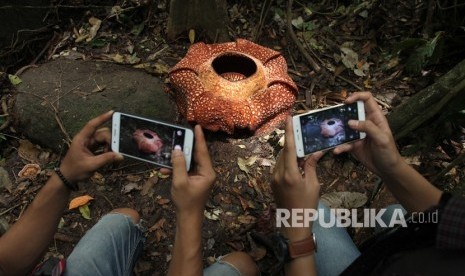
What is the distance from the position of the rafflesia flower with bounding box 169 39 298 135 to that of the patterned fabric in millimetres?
2254

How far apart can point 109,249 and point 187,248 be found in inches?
31.0

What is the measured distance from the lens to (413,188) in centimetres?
186

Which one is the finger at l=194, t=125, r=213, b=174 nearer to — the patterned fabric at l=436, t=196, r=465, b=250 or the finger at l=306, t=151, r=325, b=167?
the finger at l=306, t=151, r=325, b=167

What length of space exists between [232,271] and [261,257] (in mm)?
605

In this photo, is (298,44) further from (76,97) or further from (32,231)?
(32,231)

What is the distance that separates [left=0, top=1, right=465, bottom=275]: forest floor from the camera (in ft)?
9.72

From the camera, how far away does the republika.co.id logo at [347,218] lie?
1.65m

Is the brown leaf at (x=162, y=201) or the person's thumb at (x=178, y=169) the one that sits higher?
the person's thumb at (x=178, y=169)

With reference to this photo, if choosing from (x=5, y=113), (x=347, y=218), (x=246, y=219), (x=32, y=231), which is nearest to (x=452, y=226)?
(x=32, y=231)

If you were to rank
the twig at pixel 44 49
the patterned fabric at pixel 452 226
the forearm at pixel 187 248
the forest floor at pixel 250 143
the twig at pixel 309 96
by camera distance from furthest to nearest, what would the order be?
the twig at pixel 44 49
the twig at pixel 309 96
the forest floor at pixel 250 143
the forearm at pixel 187 248
the patterned fabric at pixel 452 226

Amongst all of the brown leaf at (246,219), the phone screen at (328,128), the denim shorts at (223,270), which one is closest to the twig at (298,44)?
the brown leaf at (246,219)

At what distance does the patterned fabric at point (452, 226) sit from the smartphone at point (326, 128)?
2.70ft

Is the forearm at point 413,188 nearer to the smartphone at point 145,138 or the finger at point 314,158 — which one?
the finger at point 314,158

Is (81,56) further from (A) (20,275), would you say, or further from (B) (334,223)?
(B) (334,223)
